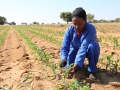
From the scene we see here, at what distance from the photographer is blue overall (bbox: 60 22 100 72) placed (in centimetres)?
340

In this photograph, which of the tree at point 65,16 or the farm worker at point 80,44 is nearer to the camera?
the farm worker at point 80,44

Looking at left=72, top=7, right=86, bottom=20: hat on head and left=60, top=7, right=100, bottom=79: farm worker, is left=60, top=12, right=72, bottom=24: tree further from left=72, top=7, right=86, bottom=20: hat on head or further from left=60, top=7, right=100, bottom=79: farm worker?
left=72, top=7, right=86, bottom=20: hat on head

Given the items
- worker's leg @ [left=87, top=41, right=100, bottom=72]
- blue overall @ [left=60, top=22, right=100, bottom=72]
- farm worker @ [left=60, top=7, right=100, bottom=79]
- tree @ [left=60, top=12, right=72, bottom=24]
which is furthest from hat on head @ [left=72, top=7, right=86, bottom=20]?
tree @ [left=60, top=12, right=72, bottom=24]

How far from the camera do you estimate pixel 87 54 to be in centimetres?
362

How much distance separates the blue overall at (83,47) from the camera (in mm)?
3396

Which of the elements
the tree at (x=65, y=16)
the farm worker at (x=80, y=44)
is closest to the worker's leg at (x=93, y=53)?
the farm worker at (x=80, y=44)

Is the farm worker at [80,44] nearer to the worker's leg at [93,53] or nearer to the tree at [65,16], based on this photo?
the worker's leg at [93,53]

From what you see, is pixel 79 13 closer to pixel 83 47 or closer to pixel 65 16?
pixel 83 47

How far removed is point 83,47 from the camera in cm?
344

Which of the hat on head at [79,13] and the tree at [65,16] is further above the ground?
the tree at [65,16]

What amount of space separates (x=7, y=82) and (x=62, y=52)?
1.13m

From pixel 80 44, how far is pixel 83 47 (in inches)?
11.6

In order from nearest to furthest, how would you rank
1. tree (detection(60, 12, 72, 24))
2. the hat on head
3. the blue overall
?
the hat on head
the blue overall
tree (detection(60, 12, 72, 24))

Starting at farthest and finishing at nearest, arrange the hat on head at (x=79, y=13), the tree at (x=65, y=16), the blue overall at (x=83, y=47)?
the tree at (x=65, y=16)
the blue overall at (x=83, y=47)
the hat on head at (x=79, y=13)
